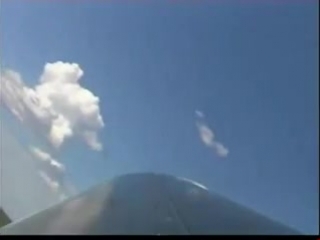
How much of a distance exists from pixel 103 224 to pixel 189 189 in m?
4.02

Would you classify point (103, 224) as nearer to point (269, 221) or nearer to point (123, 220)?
point (123, 220)

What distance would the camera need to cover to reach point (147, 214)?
8562mm

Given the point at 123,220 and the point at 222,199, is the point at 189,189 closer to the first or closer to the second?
the point at 222,199

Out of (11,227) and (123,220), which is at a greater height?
(123,220)

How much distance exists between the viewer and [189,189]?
A: 11.6 meters

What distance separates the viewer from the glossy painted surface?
25.8ft

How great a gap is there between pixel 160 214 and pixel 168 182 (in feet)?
10.6

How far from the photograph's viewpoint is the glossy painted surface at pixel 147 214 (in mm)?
7875
